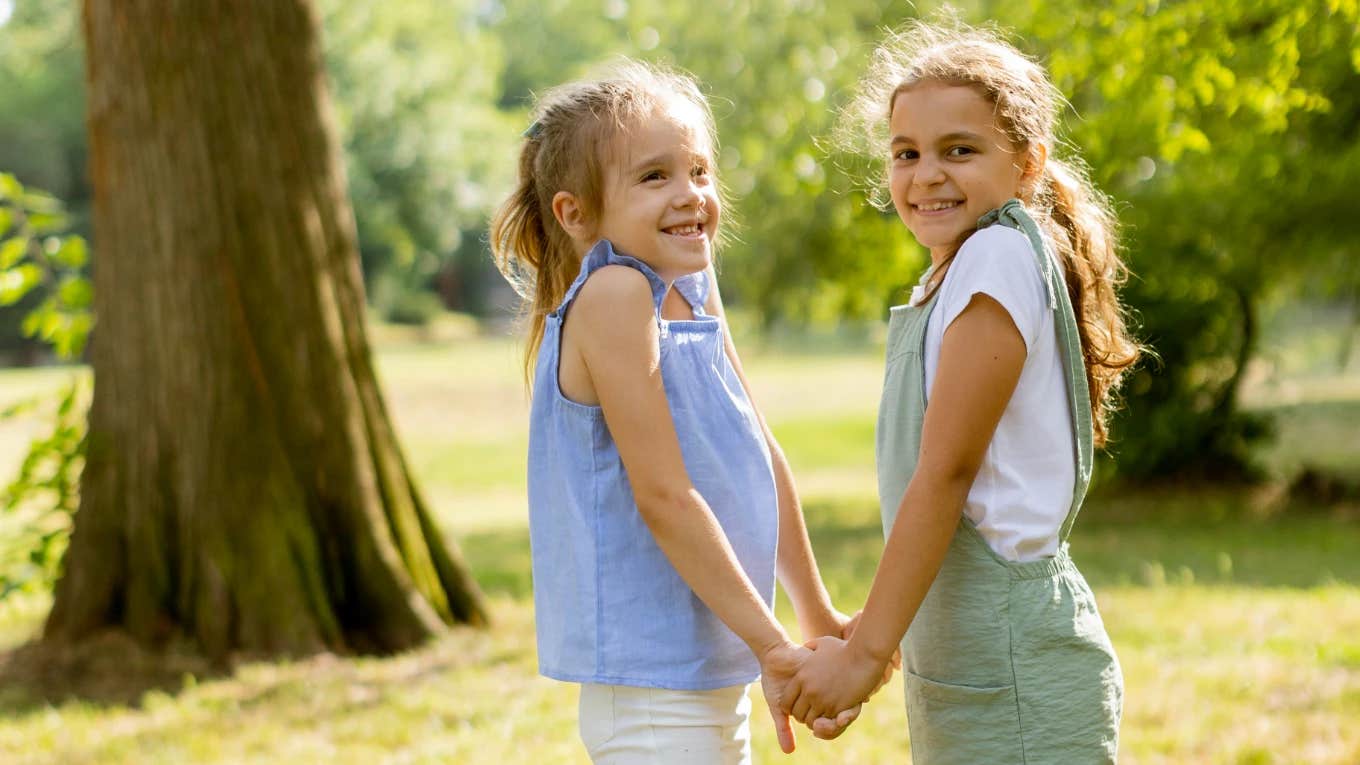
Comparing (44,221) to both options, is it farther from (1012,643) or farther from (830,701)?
(1012,643)

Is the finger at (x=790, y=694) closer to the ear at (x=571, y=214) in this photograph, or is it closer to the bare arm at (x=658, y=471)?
the bare arm at (x=658, y=471)

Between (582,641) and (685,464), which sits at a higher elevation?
(685,464)

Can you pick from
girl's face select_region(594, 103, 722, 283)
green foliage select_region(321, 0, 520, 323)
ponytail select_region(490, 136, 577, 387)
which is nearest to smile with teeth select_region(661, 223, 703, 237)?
girl's face select_region(594, 103, 722, 283)

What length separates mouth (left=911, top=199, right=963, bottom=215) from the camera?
2.12 meters

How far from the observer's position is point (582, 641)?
2.09 m

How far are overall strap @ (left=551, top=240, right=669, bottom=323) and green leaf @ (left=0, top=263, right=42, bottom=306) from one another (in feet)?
13.5

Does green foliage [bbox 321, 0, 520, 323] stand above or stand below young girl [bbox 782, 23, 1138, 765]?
above

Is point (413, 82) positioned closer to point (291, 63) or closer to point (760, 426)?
point (291, 63)

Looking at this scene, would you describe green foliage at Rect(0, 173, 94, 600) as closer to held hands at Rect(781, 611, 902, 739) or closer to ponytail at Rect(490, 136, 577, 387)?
ponytail at Rect(490, 136, 577, 387)

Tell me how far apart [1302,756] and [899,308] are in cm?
240

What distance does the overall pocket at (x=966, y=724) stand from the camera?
1.98 m

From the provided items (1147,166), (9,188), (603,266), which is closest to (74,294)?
(9,188)

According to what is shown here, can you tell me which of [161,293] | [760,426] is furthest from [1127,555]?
[760,426]

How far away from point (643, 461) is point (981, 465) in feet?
1.65
